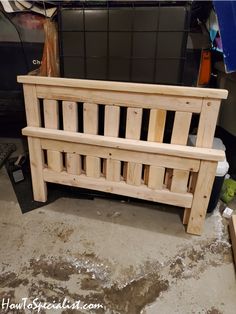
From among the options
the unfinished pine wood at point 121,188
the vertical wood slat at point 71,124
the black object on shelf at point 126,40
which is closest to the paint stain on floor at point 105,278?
the unfinished pine wood at point 121,188

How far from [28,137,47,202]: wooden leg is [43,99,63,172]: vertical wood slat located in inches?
2.2

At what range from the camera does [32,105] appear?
131cm

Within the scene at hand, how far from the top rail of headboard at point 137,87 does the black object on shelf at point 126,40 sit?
191 millimetres

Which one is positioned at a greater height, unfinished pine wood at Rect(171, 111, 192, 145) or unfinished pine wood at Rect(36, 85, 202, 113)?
unfinished pine wood at Rect(36, 85, 202, 113)

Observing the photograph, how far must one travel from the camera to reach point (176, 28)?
119 centimetres

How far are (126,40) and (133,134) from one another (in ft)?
1.58

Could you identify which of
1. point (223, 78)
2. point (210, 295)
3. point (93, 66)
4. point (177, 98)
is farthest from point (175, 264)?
point (223, 78)

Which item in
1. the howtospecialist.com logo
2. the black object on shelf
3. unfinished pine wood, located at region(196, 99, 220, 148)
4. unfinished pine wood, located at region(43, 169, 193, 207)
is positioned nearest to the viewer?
the howtospecialist.com logo

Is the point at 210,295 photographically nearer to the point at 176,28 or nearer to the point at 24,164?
the point at 176,28

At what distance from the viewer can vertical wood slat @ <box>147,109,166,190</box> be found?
119cm

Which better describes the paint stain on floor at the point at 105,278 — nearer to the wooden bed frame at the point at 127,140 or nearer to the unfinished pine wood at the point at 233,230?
the unfinished pine wood at the point at 233,230

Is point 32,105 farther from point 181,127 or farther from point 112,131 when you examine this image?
point 181,127

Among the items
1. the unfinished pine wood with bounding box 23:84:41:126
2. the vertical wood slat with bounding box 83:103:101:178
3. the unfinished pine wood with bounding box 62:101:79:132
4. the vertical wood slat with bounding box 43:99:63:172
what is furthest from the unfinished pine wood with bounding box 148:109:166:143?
the unfinished pine wood with bounding box 23:84:41:126

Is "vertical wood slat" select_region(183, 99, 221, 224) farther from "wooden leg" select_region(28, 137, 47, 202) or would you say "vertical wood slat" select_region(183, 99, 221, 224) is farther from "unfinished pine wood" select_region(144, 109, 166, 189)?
"wooden leg" select_region(28, 137, 47, 202)
